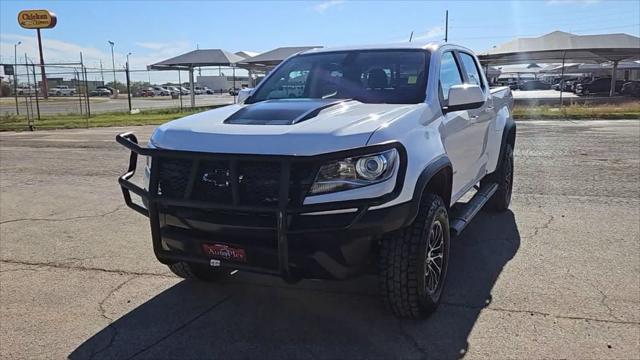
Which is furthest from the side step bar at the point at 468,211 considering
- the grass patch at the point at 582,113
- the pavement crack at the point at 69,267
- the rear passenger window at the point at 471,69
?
the grass patch at the point at 582,113

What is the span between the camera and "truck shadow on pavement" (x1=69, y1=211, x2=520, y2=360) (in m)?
3.31

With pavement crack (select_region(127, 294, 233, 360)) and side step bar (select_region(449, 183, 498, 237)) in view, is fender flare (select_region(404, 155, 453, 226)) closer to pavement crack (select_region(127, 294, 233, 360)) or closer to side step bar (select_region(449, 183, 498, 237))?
side step bar (select_region(449, 183, 498, 237))

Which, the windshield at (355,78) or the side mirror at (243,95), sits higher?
the windshield at (355,78)

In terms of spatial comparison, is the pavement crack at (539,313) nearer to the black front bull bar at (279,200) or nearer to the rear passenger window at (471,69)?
the black front bull bar at (279,200)

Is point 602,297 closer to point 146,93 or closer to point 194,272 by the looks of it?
point 194,272

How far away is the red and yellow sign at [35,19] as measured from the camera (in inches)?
1212

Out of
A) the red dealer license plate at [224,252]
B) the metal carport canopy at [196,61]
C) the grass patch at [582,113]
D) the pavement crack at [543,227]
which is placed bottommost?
the pavement crack at [543,227]

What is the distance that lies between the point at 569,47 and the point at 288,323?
119 ft

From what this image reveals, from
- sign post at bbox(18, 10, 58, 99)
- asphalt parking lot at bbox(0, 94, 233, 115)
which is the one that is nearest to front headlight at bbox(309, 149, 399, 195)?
asphalt parking lot at bbox(0, 94, 233, 115)

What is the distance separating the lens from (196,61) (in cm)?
3631

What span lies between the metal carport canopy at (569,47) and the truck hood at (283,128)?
3539cm

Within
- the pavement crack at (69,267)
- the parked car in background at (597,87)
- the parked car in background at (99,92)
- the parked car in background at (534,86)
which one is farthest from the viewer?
the parked car in background at (534,86)

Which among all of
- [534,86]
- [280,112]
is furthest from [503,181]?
[534,86]

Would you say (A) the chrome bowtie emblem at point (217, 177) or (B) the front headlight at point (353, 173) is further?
(A) the chrome bowtie emblem at point (217, 177)
